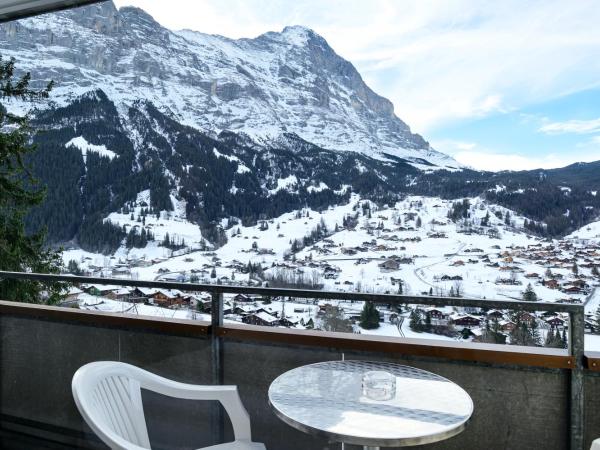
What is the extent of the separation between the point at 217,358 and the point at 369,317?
0.81 meters

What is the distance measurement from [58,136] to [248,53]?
13.9 feet

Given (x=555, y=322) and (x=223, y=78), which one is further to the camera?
(x=223, y=78)

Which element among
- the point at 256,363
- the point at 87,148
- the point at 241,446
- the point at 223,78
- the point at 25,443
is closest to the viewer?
the point at 241,446

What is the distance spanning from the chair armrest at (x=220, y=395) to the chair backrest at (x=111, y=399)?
68 millimetres

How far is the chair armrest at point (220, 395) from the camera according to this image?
178cm

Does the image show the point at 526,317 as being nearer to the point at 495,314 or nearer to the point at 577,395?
the point at 495,314

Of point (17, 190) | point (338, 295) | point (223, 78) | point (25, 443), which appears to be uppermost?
point (223, 78)

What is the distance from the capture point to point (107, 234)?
25.2 ft

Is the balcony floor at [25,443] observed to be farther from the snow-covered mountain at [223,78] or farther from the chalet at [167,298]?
the snow-covered mountain at [223,78]

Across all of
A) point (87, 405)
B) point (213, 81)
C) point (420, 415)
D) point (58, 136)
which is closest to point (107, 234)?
point (58, 136)

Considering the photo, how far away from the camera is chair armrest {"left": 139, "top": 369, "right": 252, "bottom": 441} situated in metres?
1.78

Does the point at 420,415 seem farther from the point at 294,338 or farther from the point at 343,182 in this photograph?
the point at 343,182

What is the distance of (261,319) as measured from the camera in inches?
93.0

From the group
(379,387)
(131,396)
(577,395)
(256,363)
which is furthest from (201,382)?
(577,395)
